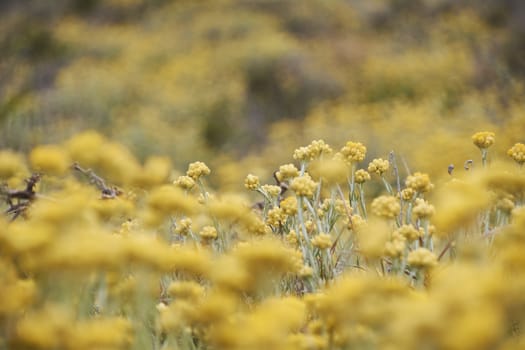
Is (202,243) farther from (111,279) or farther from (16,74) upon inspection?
(16,74)

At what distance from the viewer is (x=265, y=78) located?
7.92 m

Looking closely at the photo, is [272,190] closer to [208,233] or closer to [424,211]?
[208,233]

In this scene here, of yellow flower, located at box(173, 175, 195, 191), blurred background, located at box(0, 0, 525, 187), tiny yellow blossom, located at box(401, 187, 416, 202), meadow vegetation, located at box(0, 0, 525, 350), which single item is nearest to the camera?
meadow vegetation, located at box(0, 0, 525, 350)

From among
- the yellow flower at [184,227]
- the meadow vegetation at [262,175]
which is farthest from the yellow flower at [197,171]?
the yellow flower at [184,227]

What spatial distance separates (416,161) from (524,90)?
159cm

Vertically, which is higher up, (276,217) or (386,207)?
(276,217)

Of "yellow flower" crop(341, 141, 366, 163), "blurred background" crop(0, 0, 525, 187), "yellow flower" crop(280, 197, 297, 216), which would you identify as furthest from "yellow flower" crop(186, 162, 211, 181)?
"blurred background" crop(0, 0, 525, 187)

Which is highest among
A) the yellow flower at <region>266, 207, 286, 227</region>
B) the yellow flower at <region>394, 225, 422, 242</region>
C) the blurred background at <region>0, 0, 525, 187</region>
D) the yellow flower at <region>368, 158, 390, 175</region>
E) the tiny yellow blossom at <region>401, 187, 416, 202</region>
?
the blurred background at <region>0, 0, 525, 187</region>

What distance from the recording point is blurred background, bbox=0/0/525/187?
16.1ft

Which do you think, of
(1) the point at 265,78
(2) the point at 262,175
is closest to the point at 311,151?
(2) the point at 262,175

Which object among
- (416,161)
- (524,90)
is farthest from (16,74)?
(524,90)

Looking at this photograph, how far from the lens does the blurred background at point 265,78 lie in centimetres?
491

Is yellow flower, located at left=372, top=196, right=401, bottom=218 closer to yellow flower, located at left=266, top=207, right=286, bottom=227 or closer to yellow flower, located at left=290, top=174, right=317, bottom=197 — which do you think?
yellow flower, located at left=290, top=174, right=317, bottom=197

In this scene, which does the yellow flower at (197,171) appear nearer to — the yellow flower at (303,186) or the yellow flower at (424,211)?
the yellow flower at (303,186)
